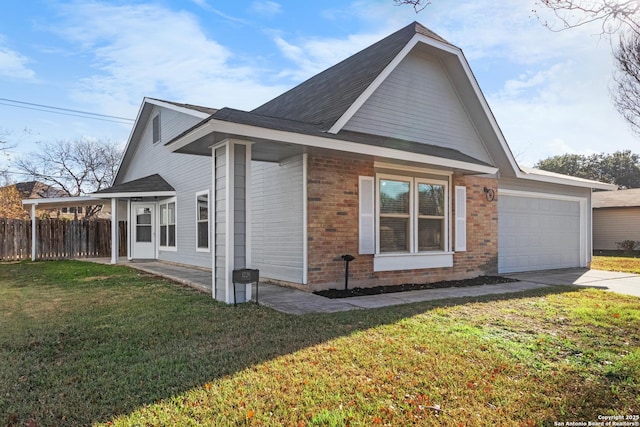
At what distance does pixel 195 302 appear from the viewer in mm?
6914

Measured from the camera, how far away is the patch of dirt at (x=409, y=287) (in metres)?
7.82

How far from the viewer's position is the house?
22.8 feet

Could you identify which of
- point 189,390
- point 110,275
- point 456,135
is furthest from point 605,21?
point 110,275

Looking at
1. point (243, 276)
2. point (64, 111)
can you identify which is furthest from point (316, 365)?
point (64, 111)

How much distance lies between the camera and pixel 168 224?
48.4ft

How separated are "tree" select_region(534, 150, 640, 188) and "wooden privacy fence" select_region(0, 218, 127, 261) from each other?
41.9 metres

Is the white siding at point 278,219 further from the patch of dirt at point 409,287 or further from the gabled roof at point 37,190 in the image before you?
the gabled roof at point 37,190


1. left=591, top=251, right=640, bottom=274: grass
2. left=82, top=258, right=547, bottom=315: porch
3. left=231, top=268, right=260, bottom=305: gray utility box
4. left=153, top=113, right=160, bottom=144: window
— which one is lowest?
left=591, top=251, right=640, bottom=274: grass

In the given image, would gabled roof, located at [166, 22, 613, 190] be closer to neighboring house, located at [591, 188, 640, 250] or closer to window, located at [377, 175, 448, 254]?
window, located at [377, 175, 448, 254]

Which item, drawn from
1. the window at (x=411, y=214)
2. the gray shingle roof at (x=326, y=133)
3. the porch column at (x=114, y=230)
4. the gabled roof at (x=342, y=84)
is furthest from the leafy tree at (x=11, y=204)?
the window at (x=411, y=214)

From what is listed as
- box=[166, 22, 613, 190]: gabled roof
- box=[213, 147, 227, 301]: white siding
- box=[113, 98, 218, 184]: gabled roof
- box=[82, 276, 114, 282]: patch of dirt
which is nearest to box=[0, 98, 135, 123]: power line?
box=[113, 98, 218, 184]: gabled roof

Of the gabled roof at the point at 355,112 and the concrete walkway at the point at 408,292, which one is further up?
the gabled roof at the point at 355,112

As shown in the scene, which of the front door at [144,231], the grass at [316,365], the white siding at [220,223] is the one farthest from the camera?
the front door at [144,231]

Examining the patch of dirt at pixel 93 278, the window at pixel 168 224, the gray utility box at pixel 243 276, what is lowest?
the patch of dirt at pixel 93 278
